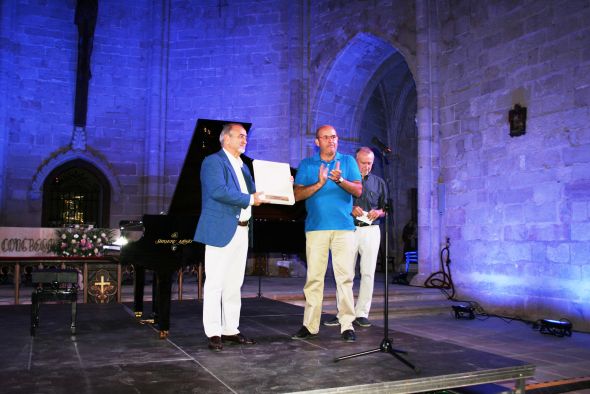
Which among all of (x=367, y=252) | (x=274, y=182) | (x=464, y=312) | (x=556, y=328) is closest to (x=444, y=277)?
(x=464, y=312)

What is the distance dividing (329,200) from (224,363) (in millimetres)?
1476

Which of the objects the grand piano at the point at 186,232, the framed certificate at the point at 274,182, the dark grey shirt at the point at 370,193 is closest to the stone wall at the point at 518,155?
the dark grey shirt at the point at 370,193

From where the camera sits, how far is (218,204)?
364 centimetres

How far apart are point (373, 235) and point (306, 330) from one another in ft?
5.05

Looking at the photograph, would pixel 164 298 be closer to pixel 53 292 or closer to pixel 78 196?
pixel 53 292

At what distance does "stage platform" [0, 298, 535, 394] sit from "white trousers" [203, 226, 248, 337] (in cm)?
18


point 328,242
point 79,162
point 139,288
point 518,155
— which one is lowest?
point 139,288

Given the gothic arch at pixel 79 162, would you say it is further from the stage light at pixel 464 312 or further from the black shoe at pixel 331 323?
the black shoe at pixel 331 323

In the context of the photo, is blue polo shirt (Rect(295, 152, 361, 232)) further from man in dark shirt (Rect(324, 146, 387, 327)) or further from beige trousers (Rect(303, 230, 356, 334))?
man in dark shirt (Rect(324, 146, 387, 327))

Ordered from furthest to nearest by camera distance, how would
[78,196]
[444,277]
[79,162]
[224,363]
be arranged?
[78,196] → [79,162] → [444,277] → [224,363]

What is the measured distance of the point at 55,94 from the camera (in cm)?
1165

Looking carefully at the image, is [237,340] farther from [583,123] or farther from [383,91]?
[383,91]

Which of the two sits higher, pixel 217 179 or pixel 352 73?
pixel 352 73

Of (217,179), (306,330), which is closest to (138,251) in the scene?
(217,179)
